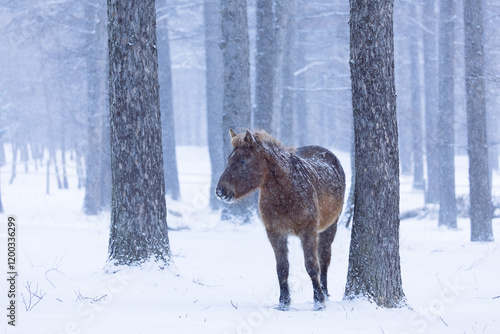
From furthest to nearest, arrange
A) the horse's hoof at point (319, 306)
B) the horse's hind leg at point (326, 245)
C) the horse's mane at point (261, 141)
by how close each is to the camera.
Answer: the horse's hind leg at point (326, 245)
the horse's mane at point (261, 141)
the horse's hoof at point (319, 306)

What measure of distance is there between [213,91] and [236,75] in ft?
36.3

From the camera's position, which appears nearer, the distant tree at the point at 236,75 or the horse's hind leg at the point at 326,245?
the horse's hind leg at the point at 326,245

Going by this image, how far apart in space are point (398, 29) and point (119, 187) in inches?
930

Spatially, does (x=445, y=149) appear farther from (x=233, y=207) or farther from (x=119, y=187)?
(x=119, y=187)

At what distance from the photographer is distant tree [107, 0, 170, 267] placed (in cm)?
757

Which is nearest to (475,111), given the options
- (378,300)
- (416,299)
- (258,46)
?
(258,46)

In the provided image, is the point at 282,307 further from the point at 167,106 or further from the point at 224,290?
the point at 167,106

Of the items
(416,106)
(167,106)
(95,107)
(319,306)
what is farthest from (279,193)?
(416,106)

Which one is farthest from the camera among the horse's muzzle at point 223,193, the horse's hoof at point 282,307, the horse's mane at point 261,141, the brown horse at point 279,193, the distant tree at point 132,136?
the distant tree at point 132,136


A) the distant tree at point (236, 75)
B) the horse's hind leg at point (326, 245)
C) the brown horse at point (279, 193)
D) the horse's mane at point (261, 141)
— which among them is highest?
the distant tree at point (236, 75)

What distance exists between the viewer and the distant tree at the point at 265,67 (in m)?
16.4

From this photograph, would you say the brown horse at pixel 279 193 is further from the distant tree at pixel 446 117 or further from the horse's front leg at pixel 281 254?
the distant tree at pixel 446 117

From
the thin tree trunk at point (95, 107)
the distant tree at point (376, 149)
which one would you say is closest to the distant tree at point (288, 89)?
the thin tree trunk at point (95, 107)

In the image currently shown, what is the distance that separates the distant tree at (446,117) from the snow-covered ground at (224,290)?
7.18 meters
